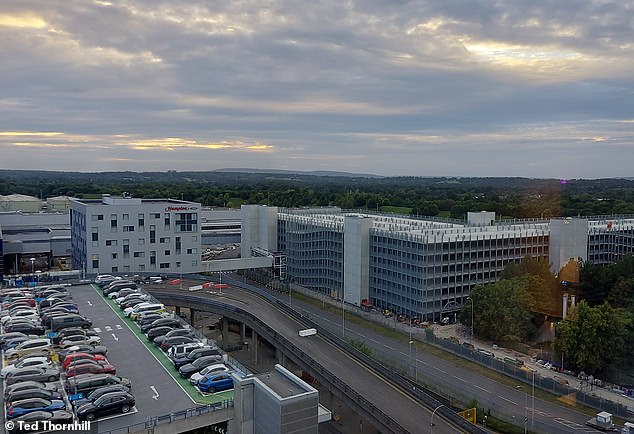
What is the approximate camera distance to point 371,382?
2673 centimetres

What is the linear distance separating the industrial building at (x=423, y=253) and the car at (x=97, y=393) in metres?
30.0

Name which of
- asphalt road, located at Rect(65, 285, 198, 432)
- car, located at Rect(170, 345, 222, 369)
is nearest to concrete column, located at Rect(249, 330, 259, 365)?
asphalt road, located at Rect(65, 285, 198, 432)

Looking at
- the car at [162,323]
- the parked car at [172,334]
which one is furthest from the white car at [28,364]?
the car at [162,323]

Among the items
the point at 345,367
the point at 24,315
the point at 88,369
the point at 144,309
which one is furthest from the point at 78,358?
the point at 345,367

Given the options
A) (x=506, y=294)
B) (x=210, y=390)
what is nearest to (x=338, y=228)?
(x=506, y=294)

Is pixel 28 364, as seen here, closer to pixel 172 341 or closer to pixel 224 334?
pixel 172 341

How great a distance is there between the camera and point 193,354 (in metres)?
24.8

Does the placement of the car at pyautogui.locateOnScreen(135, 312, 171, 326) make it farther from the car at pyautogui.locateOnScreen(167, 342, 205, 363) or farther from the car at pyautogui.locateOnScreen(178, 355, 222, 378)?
the car at pyautogui.locateOnScreen(178, 355, 222, 378)

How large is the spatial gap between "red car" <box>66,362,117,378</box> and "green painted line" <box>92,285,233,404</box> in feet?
8.15

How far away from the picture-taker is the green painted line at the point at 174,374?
69.8 ft

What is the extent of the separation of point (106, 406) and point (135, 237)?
36.2 meters

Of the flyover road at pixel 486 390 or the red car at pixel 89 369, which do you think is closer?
the red car at pixel 89 369

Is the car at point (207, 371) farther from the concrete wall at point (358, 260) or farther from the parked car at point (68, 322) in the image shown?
the concrete wall at point (358, 260)

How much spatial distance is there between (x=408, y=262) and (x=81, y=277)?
28777 millimetres
